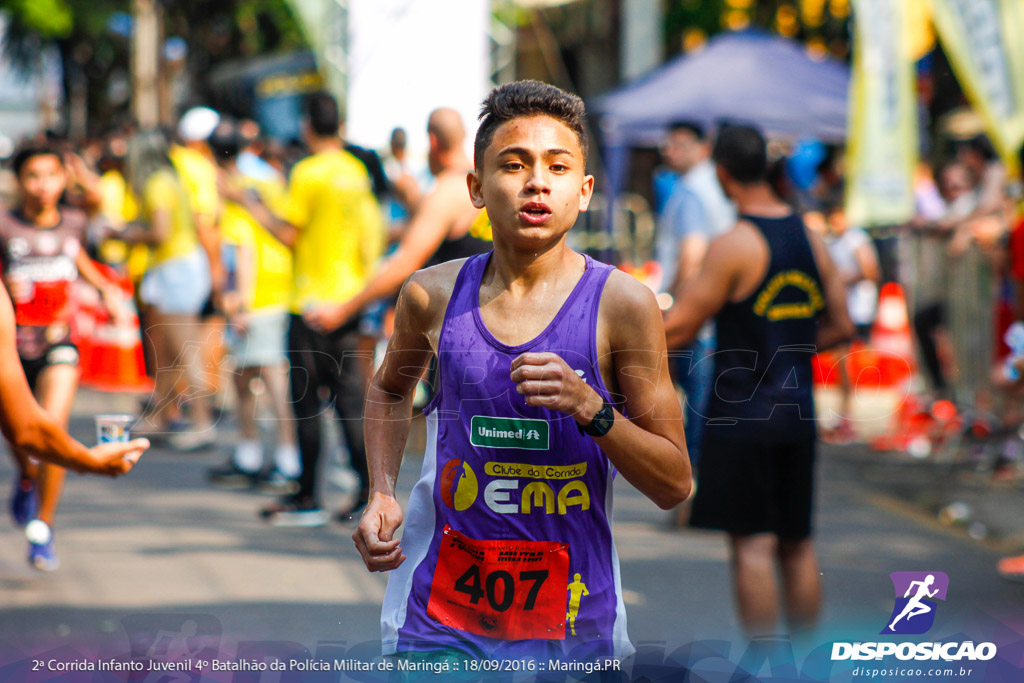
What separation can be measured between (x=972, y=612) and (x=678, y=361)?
2.42 metres

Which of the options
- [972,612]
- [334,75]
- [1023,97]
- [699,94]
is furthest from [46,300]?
[699,94]

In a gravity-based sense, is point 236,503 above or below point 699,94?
below

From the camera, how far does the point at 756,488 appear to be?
4.40 metres

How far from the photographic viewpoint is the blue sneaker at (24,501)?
557cm

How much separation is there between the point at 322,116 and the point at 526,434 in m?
4.67

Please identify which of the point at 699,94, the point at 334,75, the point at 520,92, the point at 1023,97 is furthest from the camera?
the point at 699,94

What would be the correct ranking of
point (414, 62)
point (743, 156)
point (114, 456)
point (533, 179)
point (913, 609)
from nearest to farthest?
point (533, 179)
point (114, 456)
point (913, 609)
point (743, 156)
point (414, 62)

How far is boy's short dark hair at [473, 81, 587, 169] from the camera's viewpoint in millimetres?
2559

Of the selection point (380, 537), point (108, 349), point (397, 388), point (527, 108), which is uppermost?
point (527, 108)

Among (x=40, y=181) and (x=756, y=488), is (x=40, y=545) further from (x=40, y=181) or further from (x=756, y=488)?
(x=756, y=488)

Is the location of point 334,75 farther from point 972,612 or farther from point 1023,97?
point 972,612

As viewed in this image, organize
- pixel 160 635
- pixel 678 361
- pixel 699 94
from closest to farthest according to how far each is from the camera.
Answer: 1. pixel 160 635
2. pixel 678 361
3. pixel 699 94

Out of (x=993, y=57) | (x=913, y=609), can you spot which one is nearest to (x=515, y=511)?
(x=913, y=609)

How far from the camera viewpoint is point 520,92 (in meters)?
2.57
